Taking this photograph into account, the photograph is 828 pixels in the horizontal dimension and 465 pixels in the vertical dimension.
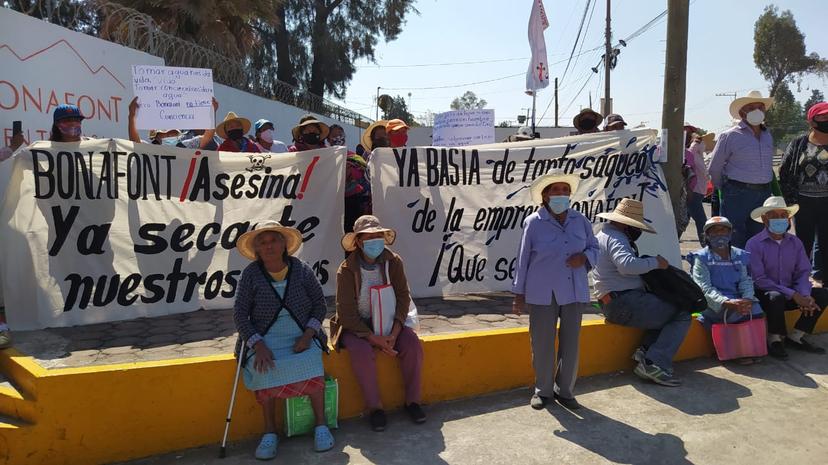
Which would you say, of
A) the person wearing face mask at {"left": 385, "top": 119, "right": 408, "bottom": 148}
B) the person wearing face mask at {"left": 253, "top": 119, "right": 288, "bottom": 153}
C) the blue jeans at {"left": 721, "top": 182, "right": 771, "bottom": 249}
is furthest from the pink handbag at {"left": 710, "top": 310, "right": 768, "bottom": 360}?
the person wearing face mask at {"left": 253, "top": 119, "right": 288, "bottom": 153}

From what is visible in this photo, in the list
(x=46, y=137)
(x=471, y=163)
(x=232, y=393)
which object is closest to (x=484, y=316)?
(x=471, y=163)

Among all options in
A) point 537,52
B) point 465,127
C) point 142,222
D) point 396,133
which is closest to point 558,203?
point 396,133

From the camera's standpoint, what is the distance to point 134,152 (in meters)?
4.82

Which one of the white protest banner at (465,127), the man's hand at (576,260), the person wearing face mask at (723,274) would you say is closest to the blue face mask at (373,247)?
the man's hand at (576,260)

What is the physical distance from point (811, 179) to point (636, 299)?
8.00 ft

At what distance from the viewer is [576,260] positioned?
12.2ft

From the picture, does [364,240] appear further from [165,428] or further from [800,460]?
[800,460]

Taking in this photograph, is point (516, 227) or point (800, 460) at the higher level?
point (516, 227)

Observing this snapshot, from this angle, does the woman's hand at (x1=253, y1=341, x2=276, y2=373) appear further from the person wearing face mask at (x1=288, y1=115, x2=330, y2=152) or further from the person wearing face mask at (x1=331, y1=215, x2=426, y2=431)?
the person wearing face mask at (x1=288, y1=115, x2=330, y2=152)

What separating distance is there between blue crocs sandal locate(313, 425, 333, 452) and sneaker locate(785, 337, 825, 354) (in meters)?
3.88

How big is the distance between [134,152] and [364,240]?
236cm

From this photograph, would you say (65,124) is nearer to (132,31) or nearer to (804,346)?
(132,31)

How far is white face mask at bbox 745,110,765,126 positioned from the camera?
215 inches

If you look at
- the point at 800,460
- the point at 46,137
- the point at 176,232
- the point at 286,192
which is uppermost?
the point at 46,137
